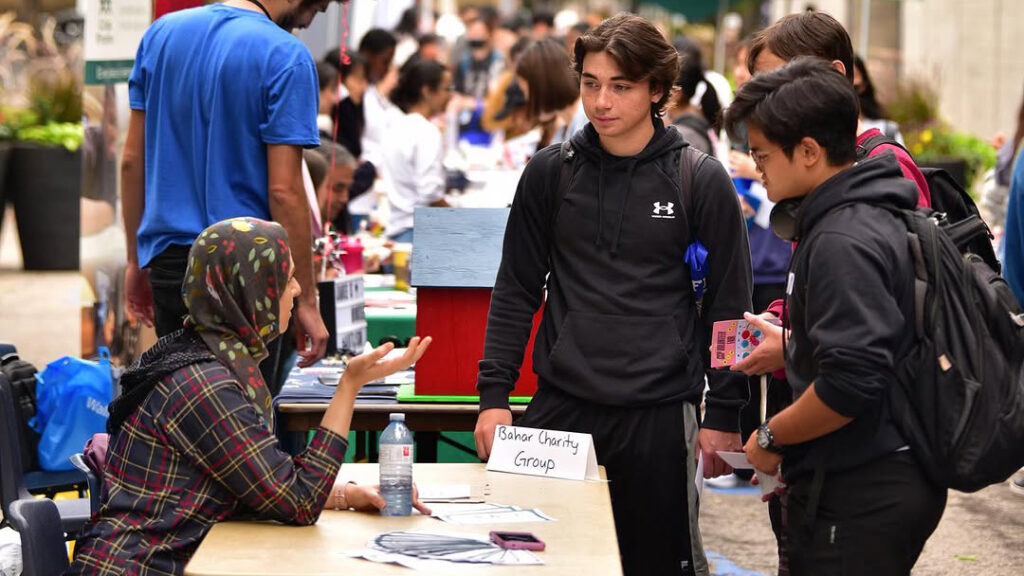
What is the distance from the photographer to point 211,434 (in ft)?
10.7

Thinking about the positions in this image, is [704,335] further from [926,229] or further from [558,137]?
[558,137]

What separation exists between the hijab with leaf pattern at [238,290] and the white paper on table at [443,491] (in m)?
0.47

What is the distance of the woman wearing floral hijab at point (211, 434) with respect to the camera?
328 centimetres

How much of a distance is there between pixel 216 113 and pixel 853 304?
2671 mm

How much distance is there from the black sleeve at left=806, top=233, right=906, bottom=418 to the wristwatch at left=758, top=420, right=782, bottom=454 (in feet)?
0.83

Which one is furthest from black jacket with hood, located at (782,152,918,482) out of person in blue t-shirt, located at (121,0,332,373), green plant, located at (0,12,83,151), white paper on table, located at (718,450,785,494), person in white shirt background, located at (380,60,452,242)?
green plant, located at (0,12,83,151)

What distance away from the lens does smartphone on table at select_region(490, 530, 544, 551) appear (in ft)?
10.2

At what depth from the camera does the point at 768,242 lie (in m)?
6.86

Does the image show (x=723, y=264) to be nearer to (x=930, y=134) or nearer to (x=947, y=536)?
(x=947, y=536)

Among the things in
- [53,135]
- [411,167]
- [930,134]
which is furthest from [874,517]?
[53,135]

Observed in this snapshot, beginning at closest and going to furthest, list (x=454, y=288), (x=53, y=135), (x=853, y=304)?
1. (x=853, y=304)
2. (x=454, y=288)
3. (x=53, y=135)

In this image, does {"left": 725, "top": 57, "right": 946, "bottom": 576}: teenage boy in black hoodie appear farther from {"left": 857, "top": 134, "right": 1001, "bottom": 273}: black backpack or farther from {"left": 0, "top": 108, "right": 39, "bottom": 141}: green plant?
{"left": 0, "top": 108, "right": 39, "bottom": 141}: green plant

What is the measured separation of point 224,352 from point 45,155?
1197 cm

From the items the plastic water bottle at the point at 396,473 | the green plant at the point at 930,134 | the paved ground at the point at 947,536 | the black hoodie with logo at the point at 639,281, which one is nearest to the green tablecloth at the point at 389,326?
the paved ground at the point at 947,536
